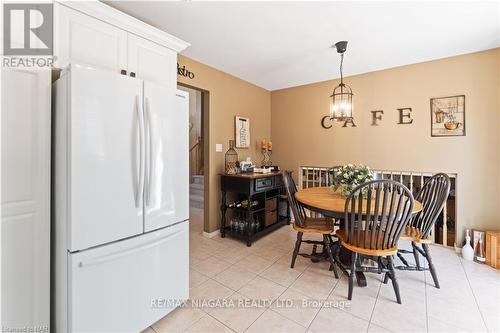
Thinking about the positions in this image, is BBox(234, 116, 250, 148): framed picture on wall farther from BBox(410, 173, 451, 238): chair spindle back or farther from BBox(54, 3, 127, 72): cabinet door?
BBox(410, 173, 451, 238): chair spindle back

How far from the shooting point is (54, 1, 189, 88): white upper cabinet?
152 cm

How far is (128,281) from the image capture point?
1.45 metres

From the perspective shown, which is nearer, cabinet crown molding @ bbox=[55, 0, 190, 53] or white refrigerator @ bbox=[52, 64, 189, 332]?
white refrigerator @ bbox=[52, 64, 189, 332]

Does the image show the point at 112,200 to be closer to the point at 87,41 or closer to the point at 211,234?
the point at 87,41

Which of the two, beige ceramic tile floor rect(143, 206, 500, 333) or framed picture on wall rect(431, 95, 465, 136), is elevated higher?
framed picture on wall rect(431, 95, 465, 136)

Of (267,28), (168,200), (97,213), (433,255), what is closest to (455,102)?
(433,255)

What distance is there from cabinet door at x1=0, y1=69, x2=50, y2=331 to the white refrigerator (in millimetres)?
57

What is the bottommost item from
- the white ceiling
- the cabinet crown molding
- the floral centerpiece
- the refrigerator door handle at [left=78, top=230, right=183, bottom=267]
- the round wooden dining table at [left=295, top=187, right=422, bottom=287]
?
the refrigerator door handle at [left=78, top=230, right=183, bottom=267]

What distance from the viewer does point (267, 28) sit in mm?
2215

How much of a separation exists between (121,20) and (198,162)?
182 inches

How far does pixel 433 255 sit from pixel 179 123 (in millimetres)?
3288

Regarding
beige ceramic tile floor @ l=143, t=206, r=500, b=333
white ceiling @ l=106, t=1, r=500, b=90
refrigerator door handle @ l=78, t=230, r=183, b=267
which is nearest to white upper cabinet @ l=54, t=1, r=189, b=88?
white ceiling @ l=106, t=1, r=500, b=90

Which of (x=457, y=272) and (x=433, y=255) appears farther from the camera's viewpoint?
(x=433, y=255)

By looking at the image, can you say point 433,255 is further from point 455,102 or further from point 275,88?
point 275,88
